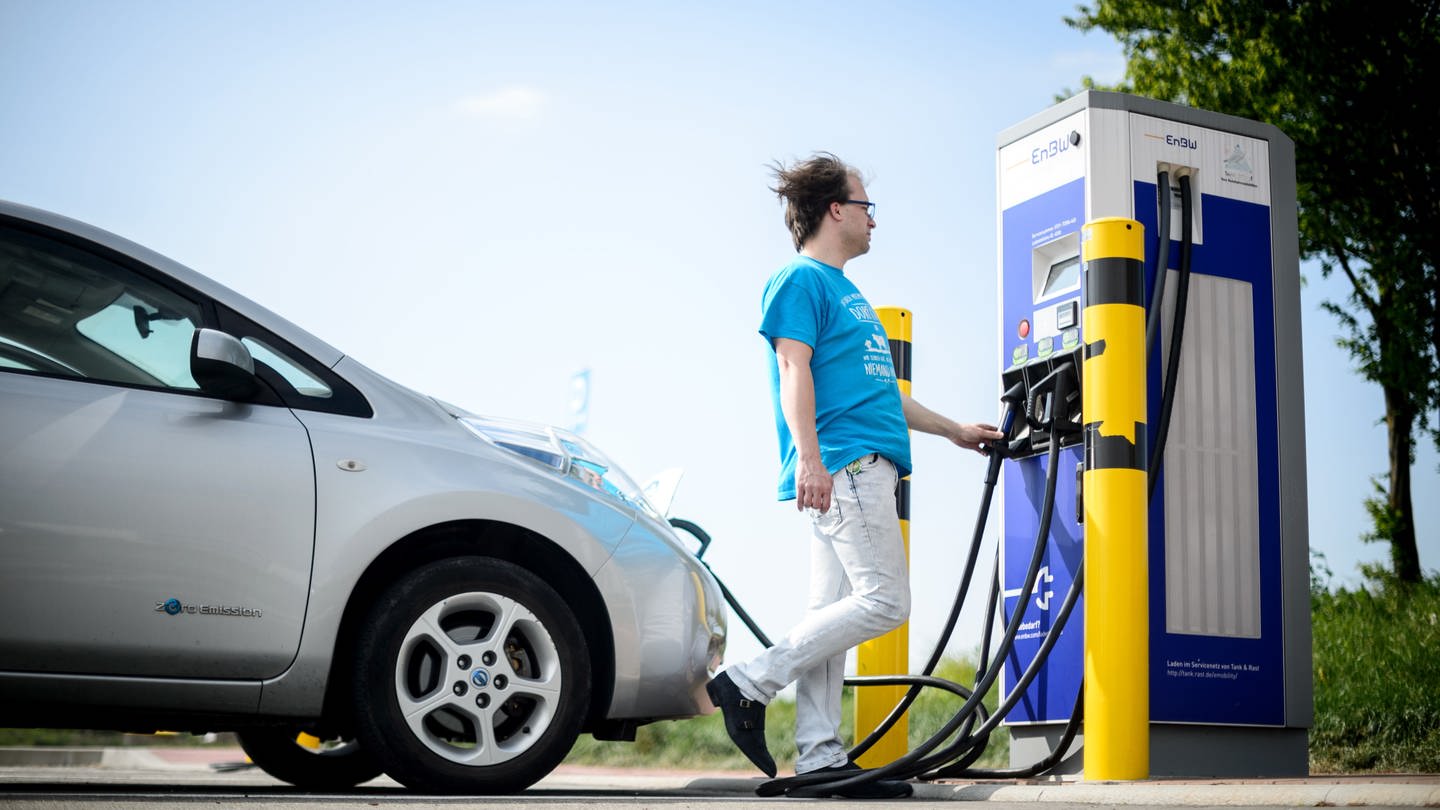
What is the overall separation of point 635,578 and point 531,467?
1.53 ft

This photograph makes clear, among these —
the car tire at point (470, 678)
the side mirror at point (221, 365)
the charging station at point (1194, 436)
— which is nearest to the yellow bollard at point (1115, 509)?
the charging station at point (1194, 436)

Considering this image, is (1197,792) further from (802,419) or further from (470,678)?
(470,678)

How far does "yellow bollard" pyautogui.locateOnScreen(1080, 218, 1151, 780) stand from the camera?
4566 millimetres

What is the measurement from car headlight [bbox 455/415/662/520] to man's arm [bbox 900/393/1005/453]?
1.06 m

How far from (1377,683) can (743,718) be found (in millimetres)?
4742

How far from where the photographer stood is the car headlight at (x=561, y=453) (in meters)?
4.52

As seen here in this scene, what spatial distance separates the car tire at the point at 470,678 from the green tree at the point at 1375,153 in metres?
9.35

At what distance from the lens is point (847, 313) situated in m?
4.85

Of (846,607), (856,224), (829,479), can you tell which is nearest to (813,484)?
(829,479)

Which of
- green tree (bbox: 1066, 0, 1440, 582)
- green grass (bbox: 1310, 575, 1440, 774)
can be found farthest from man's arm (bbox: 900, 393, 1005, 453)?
green tree (bbox: 1066, 0, 1440, 582)

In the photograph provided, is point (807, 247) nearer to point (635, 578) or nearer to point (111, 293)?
point (635, 578)

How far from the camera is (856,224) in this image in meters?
5.10

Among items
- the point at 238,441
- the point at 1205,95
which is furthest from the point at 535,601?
the point at 1205,95

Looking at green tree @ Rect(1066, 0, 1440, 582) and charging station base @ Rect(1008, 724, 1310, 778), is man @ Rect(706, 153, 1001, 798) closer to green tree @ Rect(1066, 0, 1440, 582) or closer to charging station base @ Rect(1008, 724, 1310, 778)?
charging station base @ Rect(1008, 724, 1310, 778)
